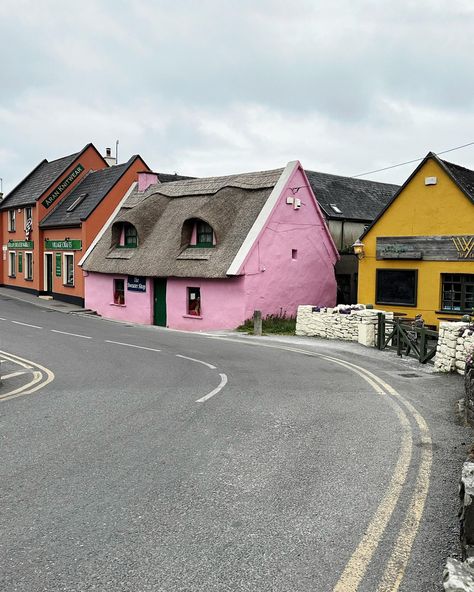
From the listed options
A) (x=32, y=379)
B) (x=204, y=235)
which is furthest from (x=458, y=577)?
(x=204, y=235)

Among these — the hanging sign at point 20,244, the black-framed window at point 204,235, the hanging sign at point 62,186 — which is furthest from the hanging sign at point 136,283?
the hanging sign at point 20,244

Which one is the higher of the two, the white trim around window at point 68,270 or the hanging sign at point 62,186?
the hanging sign at point 62,186

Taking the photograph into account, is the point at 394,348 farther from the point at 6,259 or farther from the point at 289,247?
the point at 6,259

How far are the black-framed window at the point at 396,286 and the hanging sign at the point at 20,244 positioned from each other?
25706 millimetres

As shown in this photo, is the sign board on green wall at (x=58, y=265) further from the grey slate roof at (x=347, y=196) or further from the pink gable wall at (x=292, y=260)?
the pink gable wall at (x=292, y=260)

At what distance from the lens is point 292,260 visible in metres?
26.9

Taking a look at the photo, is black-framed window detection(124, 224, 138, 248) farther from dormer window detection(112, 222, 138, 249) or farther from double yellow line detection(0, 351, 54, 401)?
double yellow line detection(0, 351, 54, 401)

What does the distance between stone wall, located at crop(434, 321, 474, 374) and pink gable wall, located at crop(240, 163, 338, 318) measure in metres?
11.3

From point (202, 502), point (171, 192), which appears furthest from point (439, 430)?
point (171, 192)

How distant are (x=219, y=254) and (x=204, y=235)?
218 centimetres

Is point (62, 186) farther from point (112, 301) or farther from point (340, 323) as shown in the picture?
point (340, 323)

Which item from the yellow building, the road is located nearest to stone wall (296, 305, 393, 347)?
the yellow building

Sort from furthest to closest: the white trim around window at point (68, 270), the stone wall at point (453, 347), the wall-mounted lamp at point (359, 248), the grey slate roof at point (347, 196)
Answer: the white trim around window at point (68, 270) < the grey slate roof at point (347, 196) < the wall-mounted lamp at point (359, 248) < the stone wall at point (453, 347)

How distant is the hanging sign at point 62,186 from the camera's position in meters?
38.4
